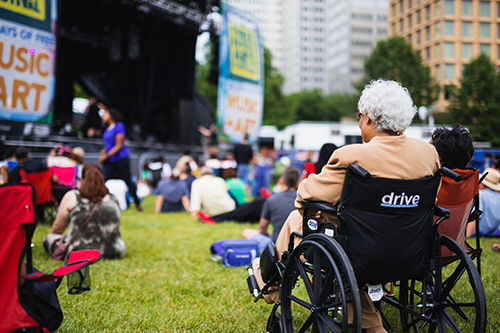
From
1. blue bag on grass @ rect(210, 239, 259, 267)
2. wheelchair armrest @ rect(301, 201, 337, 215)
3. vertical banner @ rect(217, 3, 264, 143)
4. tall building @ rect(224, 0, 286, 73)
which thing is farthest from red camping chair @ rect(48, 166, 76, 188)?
tall building @ rect(224, 0, 286, 73)

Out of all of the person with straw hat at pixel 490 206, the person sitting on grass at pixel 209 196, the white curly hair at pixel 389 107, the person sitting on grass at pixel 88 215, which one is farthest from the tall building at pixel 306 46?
the white curly hair at pixel 389 107

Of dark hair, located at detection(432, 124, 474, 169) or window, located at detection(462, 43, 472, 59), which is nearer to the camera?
dark hair, located at detection(432, 124, 474, 169)

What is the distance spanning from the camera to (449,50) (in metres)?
30.2

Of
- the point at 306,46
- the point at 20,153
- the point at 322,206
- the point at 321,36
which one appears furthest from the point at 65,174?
the point at 321,36

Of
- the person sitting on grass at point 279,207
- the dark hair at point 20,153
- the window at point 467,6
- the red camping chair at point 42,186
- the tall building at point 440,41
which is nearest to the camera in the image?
the person sitting on grass at point 279,207

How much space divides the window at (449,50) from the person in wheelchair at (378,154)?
29740 mm

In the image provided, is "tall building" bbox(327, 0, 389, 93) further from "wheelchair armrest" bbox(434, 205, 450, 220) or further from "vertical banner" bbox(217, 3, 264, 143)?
"wheelchair armrest" bbox(434, 205, 450, 220)

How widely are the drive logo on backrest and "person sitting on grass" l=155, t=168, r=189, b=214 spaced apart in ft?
22.3

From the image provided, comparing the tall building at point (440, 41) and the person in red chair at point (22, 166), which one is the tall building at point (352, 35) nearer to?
the tall building at point (440, 41)

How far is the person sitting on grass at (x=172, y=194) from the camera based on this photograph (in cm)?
828

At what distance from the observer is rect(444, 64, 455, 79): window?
111 ft

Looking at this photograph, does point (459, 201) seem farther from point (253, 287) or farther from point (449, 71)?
point (449, 71)

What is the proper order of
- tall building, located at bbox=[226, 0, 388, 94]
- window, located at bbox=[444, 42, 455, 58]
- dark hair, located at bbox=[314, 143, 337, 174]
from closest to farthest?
dark hair, located at bbox=[314, 143, 337, 174]
window, located at bbox=[444, 42, 455, 58]
tall building, located at bbox=[226, 0, 388, 94]

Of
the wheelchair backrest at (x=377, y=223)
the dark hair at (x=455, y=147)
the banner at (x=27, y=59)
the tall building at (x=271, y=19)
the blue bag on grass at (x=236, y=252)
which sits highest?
the tall building at (x=271, y=19)
